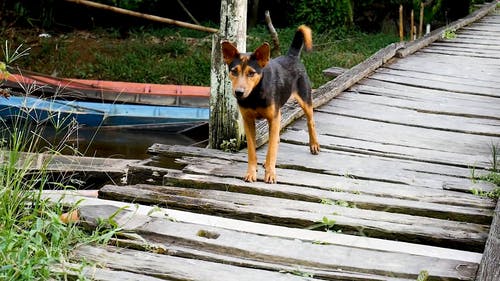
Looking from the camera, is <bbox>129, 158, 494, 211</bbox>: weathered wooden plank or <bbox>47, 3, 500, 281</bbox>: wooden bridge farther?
<bbox>129, 158, 494, 211</bbox>: weathered wooden plank

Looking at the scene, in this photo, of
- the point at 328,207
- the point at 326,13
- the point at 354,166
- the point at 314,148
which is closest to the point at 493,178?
the point at 354,166

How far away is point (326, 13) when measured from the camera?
44.6 ft

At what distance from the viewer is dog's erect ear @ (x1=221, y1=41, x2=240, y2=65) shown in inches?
149

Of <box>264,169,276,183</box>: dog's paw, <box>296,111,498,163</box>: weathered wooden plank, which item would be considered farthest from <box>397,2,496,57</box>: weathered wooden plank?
<box>264,169,276,183</box>: dog's paw

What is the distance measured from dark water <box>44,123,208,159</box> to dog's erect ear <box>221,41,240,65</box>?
14.8 feet

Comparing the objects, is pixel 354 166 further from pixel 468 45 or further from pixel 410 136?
pixel 468 45

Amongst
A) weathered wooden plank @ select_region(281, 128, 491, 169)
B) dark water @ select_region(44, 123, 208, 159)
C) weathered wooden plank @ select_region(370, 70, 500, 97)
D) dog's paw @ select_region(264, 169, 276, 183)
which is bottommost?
dark water @ select_region(44, 123, 208, 159)

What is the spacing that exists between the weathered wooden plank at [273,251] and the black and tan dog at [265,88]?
82cm

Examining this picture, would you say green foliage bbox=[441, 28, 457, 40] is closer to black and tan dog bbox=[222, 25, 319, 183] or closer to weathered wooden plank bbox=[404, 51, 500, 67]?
weathered wooden plank bbox=[404, 51, 500, 67]

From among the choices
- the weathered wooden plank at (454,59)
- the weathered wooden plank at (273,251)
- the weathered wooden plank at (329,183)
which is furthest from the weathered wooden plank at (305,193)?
the weathered wooden plank at (454,59)

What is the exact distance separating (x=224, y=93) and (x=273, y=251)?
1.85 metres

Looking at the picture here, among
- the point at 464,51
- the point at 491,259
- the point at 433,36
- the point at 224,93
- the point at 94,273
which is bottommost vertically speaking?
the point at 94,273

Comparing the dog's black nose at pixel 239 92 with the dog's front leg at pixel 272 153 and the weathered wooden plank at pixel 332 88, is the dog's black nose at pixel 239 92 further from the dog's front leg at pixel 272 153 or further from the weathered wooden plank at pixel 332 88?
the weathered wooden plank at pixel 332 88

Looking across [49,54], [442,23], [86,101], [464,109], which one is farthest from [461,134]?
[442,23]
